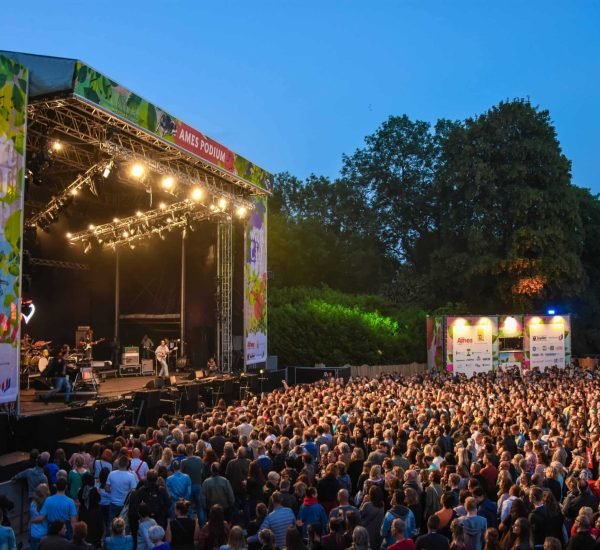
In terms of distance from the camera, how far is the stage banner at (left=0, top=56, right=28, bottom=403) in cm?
1130

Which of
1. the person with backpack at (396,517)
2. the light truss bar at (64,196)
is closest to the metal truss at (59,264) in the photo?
the light truss bar at (64,196)

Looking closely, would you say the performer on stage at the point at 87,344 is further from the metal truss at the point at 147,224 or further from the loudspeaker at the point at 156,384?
the metal truss at the point at 147,224

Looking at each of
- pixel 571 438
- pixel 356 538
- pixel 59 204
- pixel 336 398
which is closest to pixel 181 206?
pixel 59 204

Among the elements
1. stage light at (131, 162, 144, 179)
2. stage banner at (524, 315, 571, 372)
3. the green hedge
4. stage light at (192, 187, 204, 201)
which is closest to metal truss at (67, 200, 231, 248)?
stage light at (192, 187, 204, 201)

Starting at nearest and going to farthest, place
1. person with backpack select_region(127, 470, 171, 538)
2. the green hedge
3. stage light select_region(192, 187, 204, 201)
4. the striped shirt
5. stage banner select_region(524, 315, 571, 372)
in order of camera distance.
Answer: the striped shirt, person with backpack select_region(127, 470, 171, 538), stage light select_region(192, 187, 204, 201), stage banner select_region(524, 315, 571, 372), the green hedge

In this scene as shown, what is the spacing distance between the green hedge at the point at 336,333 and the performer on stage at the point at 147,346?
7743 millimetres

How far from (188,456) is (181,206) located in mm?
12033

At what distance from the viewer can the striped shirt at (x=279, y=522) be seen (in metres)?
6.20

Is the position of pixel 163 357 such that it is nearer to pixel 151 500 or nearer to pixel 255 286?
pixel 255 286

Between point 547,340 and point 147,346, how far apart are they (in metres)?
16.5

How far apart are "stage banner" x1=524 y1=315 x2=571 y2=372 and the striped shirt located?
23622mm

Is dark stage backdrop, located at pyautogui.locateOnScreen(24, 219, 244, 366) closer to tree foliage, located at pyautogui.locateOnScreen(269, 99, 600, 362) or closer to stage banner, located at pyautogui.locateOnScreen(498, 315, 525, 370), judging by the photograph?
tree foliage, located at pyautogui.locateOnScreen(269, 99, 600, 362)

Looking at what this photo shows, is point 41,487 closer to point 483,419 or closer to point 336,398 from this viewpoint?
point 483,419

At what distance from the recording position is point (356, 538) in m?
5.16
